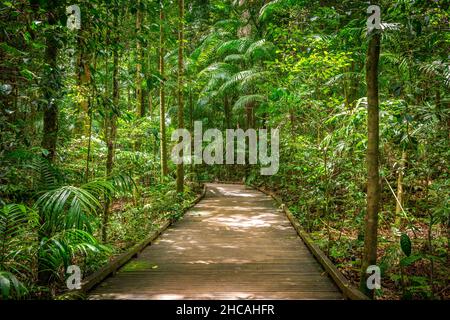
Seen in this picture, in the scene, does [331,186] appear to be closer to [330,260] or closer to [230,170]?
[330,260]

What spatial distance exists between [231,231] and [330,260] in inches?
114

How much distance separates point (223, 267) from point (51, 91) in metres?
3.47

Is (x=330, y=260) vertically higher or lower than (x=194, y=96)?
lower

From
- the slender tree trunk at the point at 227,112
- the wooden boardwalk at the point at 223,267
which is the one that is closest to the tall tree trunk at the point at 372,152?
the wooden boardwalk at the point at 223,267

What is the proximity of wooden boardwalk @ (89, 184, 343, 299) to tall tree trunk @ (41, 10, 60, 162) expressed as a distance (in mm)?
1964

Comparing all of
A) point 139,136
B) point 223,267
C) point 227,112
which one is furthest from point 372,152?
point 227,112

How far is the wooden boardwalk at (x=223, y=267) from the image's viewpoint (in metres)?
4.16

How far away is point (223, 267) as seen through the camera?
5.16 metres

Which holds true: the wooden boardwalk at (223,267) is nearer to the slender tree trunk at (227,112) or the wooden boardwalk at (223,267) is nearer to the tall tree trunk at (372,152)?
the tall tree trunk at (372,152)

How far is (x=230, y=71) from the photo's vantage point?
659 inches

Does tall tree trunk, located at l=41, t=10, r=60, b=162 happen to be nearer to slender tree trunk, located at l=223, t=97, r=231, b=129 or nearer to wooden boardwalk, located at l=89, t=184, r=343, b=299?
wooden boardwalk, located at l=89, t=184, r=343, b=299

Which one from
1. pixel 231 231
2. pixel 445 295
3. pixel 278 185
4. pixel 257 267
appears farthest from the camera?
pixel 278 185

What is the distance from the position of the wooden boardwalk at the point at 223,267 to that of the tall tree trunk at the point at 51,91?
1964 mm

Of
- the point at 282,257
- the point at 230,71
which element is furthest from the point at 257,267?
the point at 230,71
